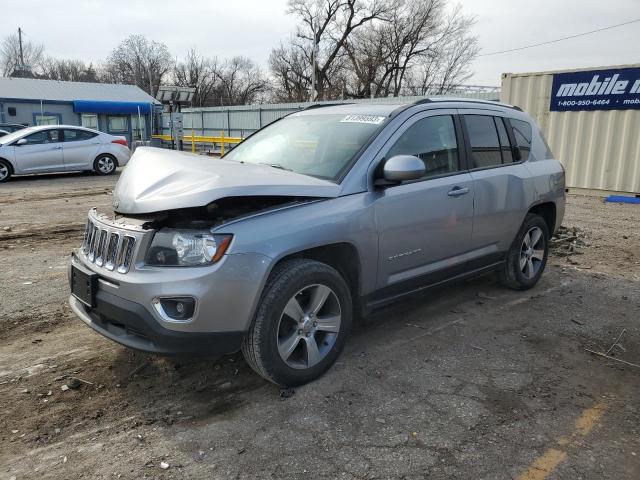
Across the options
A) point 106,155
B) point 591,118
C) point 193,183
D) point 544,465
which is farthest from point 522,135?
point 106,155

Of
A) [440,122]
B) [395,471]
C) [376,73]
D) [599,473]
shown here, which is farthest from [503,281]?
[376,73]

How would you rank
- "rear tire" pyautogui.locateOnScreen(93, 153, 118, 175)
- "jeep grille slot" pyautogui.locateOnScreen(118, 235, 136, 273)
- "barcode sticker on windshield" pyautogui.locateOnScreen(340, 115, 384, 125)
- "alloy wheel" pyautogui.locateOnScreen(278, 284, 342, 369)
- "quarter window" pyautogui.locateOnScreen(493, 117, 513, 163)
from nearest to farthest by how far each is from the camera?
"jeep grille slot" pyautogui.locateOnScreen(118, 235, 136, 273) → "alloy wheel" pyautogui.locateOnScreen(278, 284, 342, 369) → "barcode sticker on windshield" pyautogui.locateOnScreen(340, 115, 384, 125) → "quarter window" pyautogui.locateOnScreen(493, 117, 513, 163) → "rear tire" pyautogui.locateOnScreen(93, 153, 118, 175)

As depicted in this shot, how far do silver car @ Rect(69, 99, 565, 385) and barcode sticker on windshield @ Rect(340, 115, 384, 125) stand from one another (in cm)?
1

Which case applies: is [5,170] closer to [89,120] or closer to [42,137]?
[42,137]

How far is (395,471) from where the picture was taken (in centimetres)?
256

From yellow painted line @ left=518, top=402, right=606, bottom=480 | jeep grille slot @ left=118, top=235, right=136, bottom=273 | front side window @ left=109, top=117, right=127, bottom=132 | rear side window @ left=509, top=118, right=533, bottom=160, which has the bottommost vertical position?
yellow painted line @ left=518, top=402, right=606, bottom=480

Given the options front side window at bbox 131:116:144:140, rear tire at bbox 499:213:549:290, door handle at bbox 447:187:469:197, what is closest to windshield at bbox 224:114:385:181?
door handle at bbox 447:187:469:197

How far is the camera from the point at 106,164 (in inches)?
625

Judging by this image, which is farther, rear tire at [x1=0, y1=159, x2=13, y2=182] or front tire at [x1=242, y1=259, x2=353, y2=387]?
rear tire at [x1=0, y1=159, x2=13, y2=182]

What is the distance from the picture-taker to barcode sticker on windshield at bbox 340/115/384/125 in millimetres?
3857

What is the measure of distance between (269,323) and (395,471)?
1031mm

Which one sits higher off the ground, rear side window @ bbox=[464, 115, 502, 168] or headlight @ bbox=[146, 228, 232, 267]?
rear side window @ bbox=[464, 115, 502, 168]

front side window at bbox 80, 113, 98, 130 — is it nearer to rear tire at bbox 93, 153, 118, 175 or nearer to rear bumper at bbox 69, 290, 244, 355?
rear tire at bbox 93, 153, 118, 175

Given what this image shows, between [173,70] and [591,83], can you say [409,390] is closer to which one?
[591,83]
